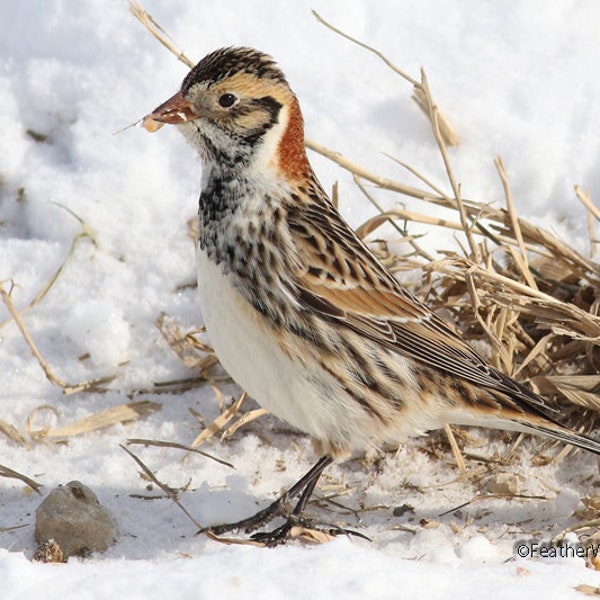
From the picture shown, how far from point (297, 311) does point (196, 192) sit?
1.86 metres

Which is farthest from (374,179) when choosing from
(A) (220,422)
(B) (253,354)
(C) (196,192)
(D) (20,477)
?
(D) (20,477)

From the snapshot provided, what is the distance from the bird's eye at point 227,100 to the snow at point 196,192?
1268 millimetres

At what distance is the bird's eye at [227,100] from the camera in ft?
15.4

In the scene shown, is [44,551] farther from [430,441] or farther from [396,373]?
[430,441]

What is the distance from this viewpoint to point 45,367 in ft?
17.7

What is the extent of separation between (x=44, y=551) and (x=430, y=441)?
5.57 feet

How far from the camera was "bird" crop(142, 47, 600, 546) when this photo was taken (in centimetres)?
450

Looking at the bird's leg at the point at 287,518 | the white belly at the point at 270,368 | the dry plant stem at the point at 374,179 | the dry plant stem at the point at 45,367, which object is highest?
the dry plant stem at the point at 374,179

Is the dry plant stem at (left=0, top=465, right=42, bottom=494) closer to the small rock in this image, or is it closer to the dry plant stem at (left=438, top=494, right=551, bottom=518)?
the small rock

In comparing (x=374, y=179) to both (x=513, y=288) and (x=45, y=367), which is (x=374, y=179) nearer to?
(x=513, y=288)

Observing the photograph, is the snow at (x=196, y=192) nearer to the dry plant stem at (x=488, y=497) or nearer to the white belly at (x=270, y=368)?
the dry plant stem at (x=488, y=497)

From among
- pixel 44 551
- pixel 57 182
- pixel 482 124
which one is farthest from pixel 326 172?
pixel 44 551

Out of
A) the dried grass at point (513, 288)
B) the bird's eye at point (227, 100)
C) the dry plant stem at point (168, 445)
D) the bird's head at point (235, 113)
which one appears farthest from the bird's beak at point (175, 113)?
the dry plant stem at point (168, 445)

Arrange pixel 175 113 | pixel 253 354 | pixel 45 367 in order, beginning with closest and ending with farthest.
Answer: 1. pixel 253 354
2. pixel 175 113
3. pixel 45 367
